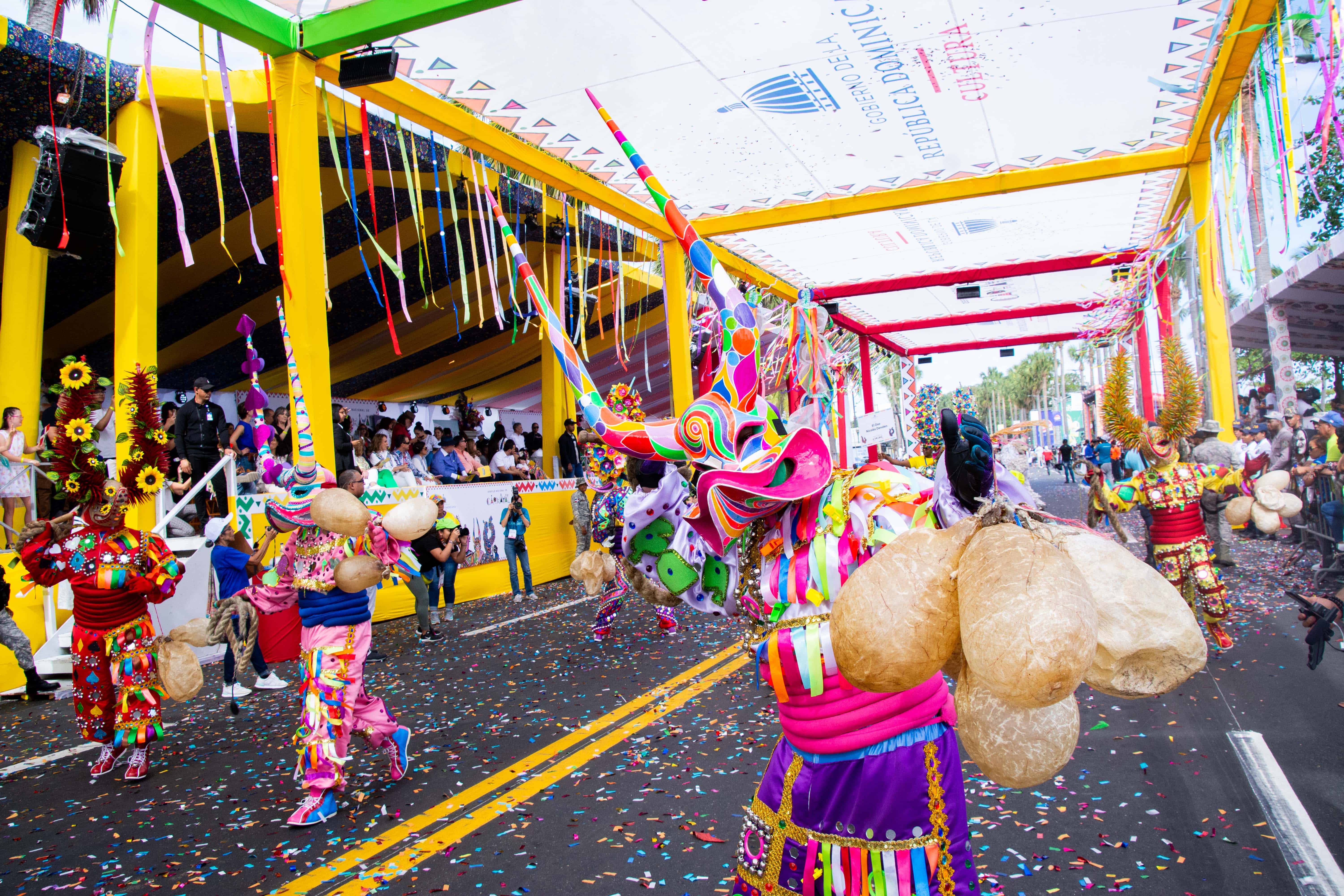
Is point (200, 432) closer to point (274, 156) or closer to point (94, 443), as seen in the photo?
point (274, 156)

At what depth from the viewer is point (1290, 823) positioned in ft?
11.3

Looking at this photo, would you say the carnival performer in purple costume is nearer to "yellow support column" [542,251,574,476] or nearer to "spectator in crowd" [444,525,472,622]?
"spectator in crowd" [444,525,472,622]

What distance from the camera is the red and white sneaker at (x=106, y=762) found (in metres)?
4.93

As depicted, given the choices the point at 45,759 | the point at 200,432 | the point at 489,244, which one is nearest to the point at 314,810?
the point at 45,759

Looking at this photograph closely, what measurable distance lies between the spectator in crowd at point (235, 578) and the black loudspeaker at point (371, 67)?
12.2 feet

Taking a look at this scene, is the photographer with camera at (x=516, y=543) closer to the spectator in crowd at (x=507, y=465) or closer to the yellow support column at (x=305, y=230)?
the spectator in crowd at (x=507, y=465)

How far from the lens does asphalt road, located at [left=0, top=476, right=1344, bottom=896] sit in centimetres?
327

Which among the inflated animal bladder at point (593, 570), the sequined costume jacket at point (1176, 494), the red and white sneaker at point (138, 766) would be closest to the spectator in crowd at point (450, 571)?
the red and white sneaker at point (138, 766)

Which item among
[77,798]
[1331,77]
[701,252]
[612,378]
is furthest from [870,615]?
[612,378]

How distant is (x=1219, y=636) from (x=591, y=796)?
5.13m

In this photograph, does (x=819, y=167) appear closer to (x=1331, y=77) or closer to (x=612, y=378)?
(x=1331, y=77)

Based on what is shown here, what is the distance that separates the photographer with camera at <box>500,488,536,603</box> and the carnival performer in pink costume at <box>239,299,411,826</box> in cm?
586

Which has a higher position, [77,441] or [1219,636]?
[77,441]

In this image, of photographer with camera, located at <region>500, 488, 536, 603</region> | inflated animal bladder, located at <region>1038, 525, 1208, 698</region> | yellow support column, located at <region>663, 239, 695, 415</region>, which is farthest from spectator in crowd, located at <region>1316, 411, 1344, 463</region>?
inflated animal bladder, located at <region>1038, 525, 1208, 698</region>
